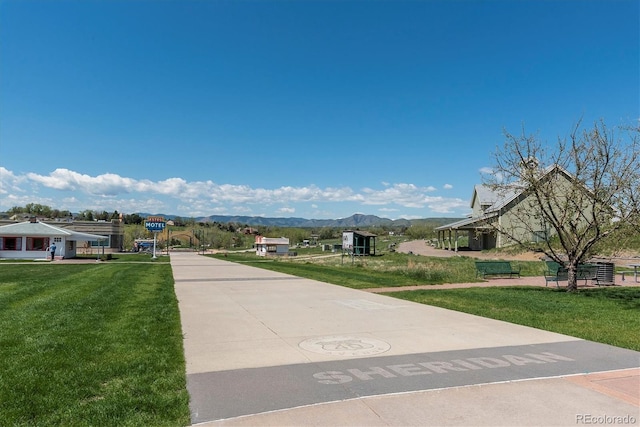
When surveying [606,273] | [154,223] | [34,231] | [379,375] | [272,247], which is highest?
[154,223]

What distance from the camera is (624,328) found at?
9.05 metres

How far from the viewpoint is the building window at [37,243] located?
43.2m

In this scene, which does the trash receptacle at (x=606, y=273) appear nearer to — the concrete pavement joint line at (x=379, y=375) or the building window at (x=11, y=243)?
the concrete pavement joint line at (x=379, y=375)

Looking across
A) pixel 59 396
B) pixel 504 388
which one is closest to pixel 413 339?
pixel 504 388

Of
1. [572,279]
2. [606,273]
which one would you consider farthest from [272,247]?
[572,279]

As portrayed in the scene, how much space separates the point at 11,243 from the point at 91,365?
45.2m

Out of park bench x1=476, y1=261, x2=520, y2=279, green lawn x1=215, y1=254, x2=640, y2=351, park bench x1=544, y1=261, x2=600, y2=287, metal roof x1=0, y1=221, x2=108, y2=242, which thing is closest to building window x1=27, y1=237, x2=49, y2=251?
metal roof x1=0, y1=221, x2=108, y2=242

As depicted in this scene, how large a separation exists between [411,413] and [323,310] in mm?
7097

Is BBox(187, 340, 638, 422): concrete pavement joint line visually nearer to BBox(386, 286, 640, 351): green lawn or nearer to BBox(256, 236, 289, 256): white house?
BBox(386, 286, 640, 351): green lawn

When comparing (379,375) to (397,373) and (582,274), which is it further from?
(582,274)

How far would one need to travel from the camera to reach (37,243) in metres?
43.9

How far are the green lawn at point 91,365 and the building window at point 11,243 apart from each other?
3745 cm

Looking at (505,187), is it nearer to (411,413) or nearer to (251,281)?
(251,281)

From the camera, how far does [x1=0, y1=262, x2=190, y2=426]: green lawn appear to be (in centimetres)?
435
